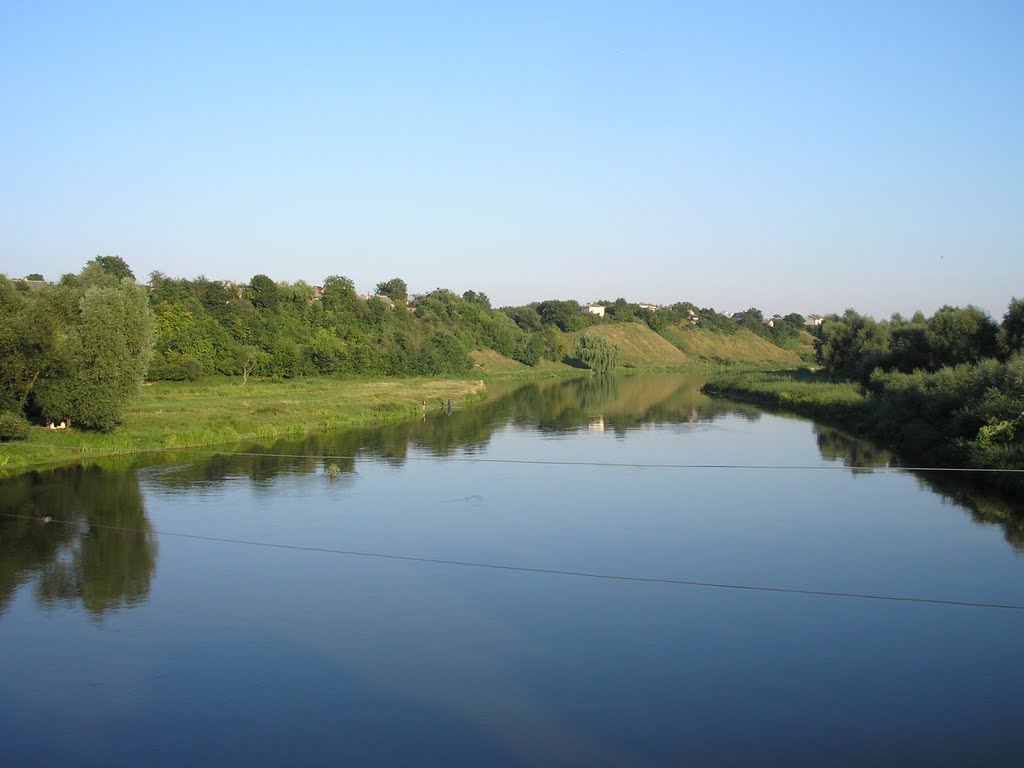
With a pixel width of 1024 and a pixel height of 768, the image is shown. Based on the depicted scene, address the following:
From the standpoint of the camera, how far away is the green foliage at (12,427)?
22797 millimetres

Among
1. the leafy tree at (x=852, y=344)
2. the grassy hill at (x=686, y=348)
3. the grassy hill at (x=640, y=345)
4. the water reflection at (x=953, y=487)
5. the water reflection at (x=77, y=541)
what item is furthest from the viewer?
the grassy hill at (x=686, y=348)

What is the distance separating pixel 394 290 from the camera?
99.1 meters

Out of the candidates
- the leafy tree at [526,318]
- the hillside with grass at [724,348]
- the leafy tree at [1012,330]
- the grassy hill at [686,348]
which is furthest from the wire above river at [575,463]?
the hillside with grass at [724,348]

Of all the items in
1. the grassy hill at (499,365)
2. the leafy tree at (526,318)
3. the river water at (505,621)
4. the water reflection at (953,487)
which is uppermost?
the leafy tree at (526,318)

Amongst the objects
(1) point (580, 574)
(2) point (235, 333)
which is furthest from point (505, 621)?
(2) point (235, 333)

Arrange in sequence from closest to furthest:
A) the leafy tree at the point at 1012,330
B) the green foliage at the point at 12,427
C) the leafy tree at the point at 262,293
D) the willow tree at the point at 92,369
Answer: the green foliage at the point at 12,427
the willow tree at the point at 92,369
the leafy tree at the point at 1012,330
the leafy tree at the point at 262,293

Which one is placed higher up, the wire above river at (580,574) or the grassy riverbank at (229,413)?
the grassy riverbank at (229,413)

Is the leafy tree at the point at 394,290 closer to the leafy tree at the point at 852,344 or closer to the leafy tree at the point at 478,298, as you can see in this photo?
the leafy tree at the point at 478,298

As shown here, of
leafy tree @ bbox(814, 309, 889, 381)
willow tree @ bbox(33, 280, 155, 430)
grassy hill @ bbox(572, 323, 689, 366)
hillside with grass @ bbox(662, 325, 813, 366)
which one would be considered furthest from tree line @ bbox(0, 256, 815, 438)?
leafy tree @ bbox(814, 309, 889, 381)

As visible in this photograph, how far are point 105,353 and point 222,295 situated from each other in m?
32.6

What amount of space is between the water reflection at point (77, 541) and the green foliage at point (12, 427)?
1.91 m

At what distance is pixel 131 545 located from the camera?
15.4 m

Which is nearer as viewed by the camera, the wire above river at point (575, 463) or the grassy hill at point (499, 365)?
the wire above river at point (575, 463)

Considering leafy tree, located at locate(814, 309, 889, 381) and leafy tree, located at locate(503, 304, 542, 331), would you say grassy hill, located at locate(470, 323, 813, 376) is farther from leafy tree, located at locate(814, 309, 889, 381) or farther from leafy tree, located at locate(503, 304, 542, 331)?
leafy tree, located at locate(814, 309, 889, 381)
